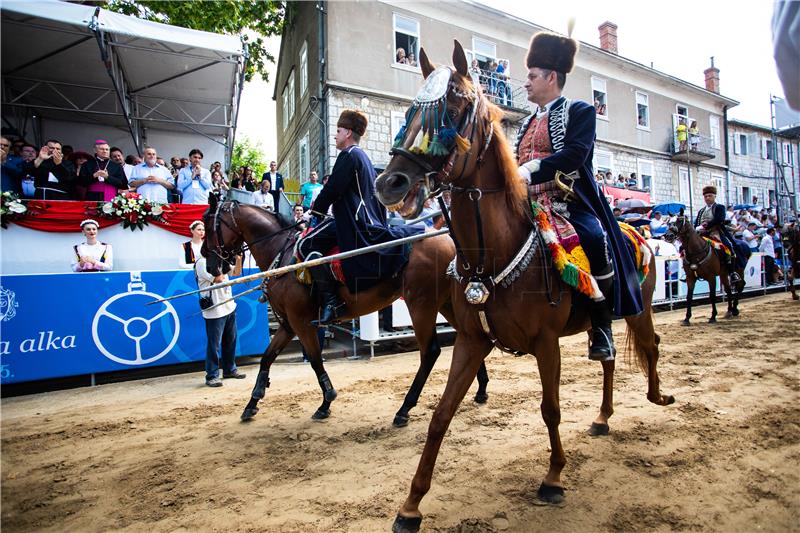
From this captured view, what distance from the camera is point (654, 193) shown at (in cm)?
2358

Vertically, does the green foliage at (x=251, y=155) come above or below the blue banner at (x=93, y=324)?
above

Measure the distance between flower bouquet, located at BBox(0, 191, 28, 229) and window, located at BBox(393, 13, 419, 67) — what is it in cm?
1249

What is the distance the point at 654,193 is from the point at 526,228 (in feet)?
82.3

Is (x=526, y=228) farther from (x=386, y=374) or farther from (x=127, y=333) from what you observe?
(x=127, y=333)

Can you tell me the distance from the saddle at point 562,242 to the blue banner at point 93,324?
17.5 feet

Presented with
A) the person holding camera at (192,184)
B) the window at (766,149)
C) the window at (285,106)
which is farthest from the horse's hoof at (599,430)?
the window at (766,149)

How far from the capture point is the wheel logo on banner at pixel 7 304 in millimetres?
5881

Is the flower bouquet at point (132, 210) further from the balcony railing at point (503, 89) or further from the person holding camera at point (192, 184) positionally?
the balcony railing at point (503, 89)

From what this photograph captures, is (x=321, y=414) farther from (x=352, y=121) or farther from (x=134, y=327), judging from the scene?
(x=134, y=327)

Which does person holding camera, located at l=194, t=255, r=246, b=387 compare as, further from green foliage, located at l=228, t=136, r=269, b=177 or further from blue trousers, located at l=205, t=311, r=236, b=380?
green foliage, located at l=228, t=136, r=269, b=177

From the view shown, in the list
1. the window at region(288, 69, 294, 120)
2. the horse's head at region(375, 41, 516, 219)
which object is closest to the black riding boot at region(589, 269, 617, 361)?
the horse's head at region(375, 41, 516, 219)

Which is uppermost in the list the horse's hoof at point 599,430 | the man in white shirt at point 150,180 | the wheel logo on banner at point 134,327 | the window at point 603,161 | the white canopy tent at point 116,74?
the window at point 603,161

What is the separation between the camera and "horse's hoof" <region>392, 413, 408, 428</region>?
13.3ft

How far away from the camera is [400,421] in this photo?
4074 mm
